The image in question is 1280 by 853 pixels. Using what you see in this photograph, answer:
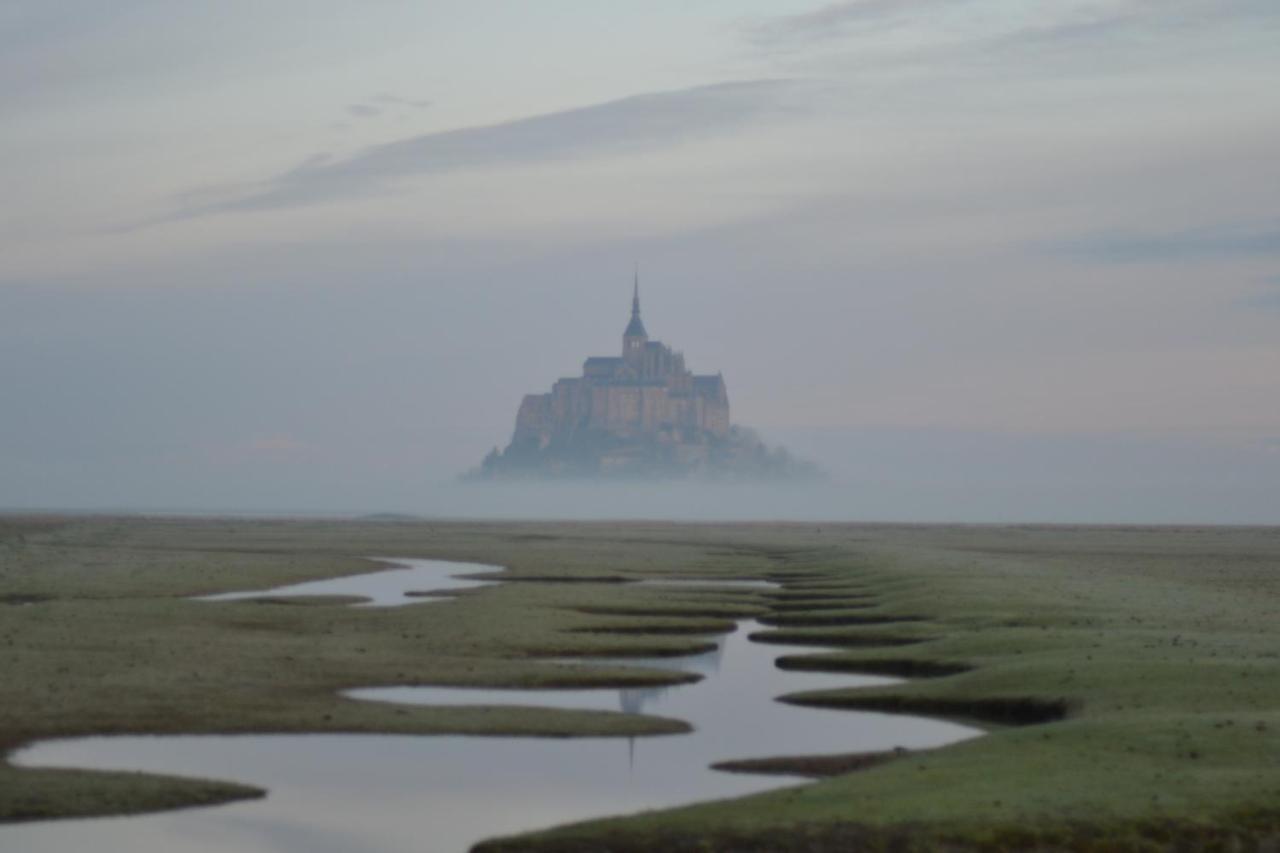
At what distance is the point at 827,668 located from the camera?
42531 mm

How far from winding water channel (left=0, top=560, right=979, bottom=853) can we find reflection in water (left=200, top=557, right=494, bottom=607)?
90.2 ft

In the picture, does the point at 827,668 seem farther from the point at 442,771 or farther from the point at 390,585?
the point at 390,585

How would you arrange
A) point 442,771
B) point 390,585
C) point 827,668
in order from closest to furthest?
point 442,771
point 827,668
point 390,585

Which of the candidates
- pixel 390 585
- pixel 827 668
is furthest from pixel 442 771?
pixel 390 585

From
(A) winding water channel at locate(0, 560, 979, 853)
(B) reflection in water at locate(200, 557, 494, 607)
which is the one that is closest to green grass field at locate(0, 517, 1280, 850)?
(A) winding water channel at locate(0, 560, 979, 853)

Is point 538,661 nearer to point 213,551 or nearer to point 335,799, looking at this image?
point 335,799

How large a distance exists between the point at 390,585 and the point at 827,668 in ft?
114

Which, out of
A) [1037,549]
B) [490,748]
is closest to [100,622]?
[490,748]

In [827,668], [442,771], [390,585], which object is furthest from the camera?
[390,585]

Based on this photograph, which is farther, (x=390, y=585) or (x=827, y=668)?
(x=390, y=585)

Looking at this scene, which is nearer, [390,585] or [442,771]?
[442,771]

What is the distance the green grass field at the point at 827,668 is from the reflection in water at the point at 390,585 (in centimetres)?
234

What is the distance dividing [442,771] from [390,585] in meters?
46.9

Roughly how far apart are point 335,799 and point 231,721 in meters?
6.25
